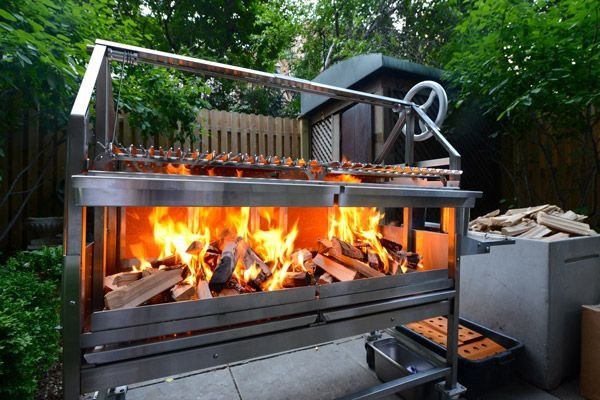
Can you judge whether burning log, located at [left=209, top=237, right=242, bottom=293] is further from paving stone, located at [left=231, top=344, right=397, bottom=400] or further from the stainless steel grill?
paving stone, located at [left=231, top=344, right=397, bottom=400]

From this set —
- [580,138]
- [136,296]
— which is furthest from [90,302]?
[580,138]

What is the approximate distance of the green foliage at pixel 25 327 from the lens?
4.16 feet

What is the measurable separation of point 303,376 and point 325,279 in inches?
40.0

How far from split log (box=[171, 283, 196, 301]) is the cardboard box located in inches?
95.1

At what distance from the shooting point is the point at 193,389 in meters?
1.94

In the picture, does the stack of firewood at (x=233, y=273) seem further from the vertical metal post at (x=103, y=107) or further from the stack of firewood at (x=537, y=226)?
the stack of firewood at (x=537, y=226)

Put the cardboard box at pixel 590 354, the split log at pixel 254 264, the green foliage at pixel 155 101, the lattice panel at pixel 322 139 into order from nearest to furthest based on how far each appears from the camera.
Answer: the split log at pixel 254 264
the cardboard box at pixel 590 354
the green foliage at pixel 155 101
the lattice panel at pixel 322 139

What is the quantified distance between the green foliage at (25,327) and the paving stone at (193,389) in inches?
22.4

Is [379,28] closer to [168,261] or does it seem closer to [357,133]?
[357,133]

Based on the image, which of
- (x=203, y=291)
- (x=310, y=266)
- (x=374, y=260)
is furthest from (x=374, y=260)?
(x=203, y=291)

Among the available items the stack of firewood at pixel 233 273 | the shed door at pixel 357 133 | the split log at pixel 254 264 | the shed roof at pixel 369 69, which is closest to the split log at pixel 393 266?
the stack of firewood at pixel 233 273

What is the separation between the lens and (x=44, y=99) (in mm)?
2637

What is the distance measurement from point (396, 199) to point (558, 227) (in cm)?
172

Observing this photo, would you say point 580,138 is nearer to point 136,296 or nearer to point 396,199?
point 396,199
